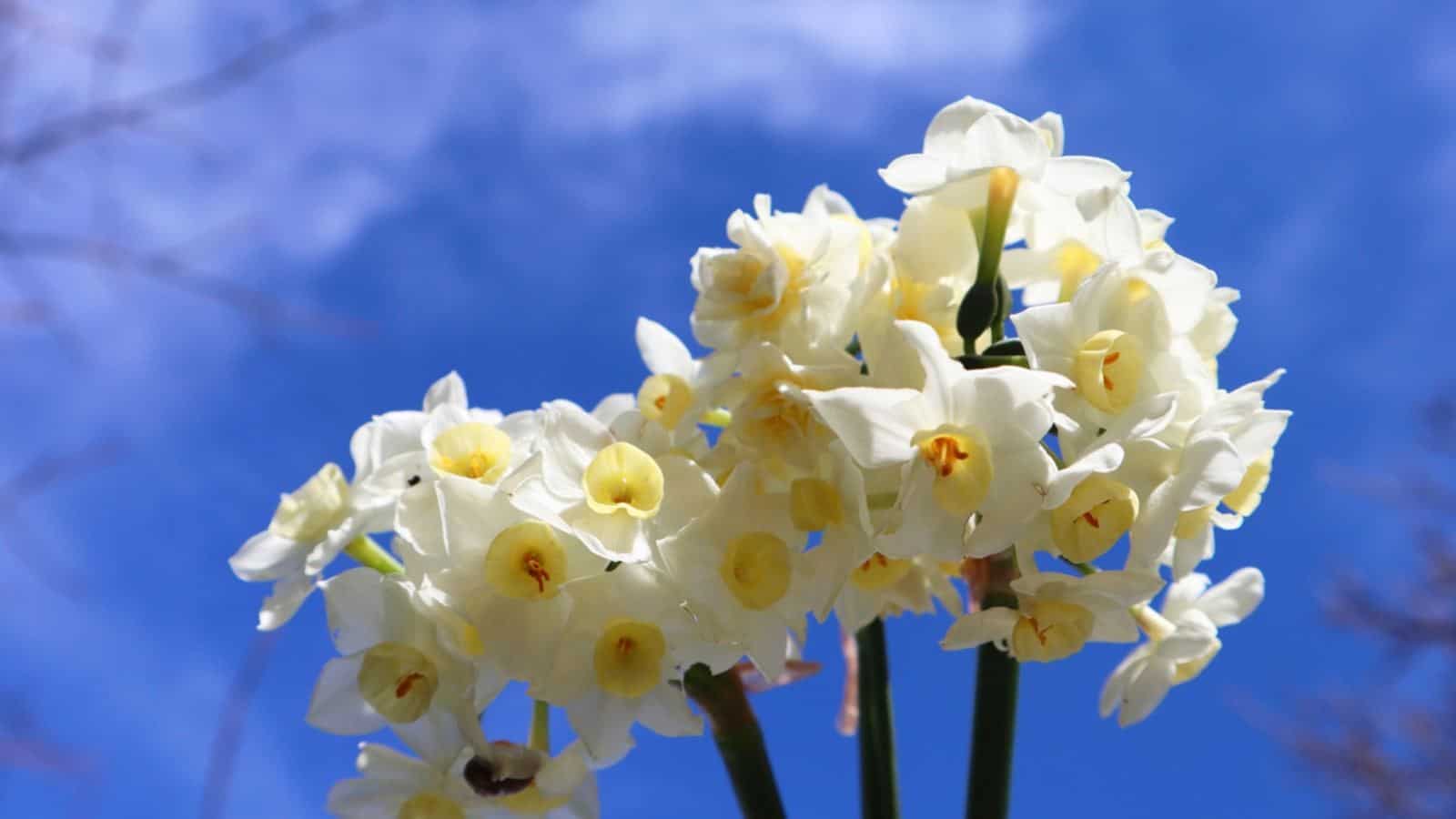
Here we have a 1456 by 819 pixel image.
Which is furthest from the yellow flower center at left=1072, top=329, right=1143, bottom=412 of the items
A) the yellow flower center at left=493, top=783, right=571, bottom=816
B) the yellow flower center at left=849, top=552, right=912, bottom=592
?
the yellow flower center at left=493, top=783, right=571, bottom=816

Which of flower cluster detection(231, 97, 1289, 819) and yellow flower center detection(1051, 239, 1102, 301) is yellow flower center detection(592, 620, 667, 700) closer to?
flower cluster detection(231, 97, 1289, 819)

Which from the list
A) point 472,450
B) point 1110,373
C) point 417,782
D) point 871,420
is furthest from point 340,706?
point 1110,373

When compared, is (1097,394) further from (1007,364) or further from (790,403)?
(790,403)

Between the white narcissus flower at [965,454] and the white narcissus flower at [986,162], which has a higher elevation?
the white narcissus flower at [986,162]

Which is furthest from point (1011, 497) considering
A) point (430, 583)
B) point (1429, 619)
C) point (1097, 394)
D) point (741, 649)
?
point (1429, 619)

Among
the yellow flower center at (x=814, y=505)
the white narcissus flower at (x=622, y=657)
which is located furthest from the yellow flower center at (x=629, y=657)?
the yellow flower center at (x=814, y=505)

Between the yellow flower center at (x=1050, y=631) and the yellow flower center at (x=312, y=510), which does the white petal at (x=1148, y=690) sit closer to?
the yellow flower center at (x=1050, y=631)

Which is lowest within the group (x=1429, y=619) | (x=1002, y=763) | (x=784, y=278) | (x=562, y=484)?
(x=1002, y=763)
